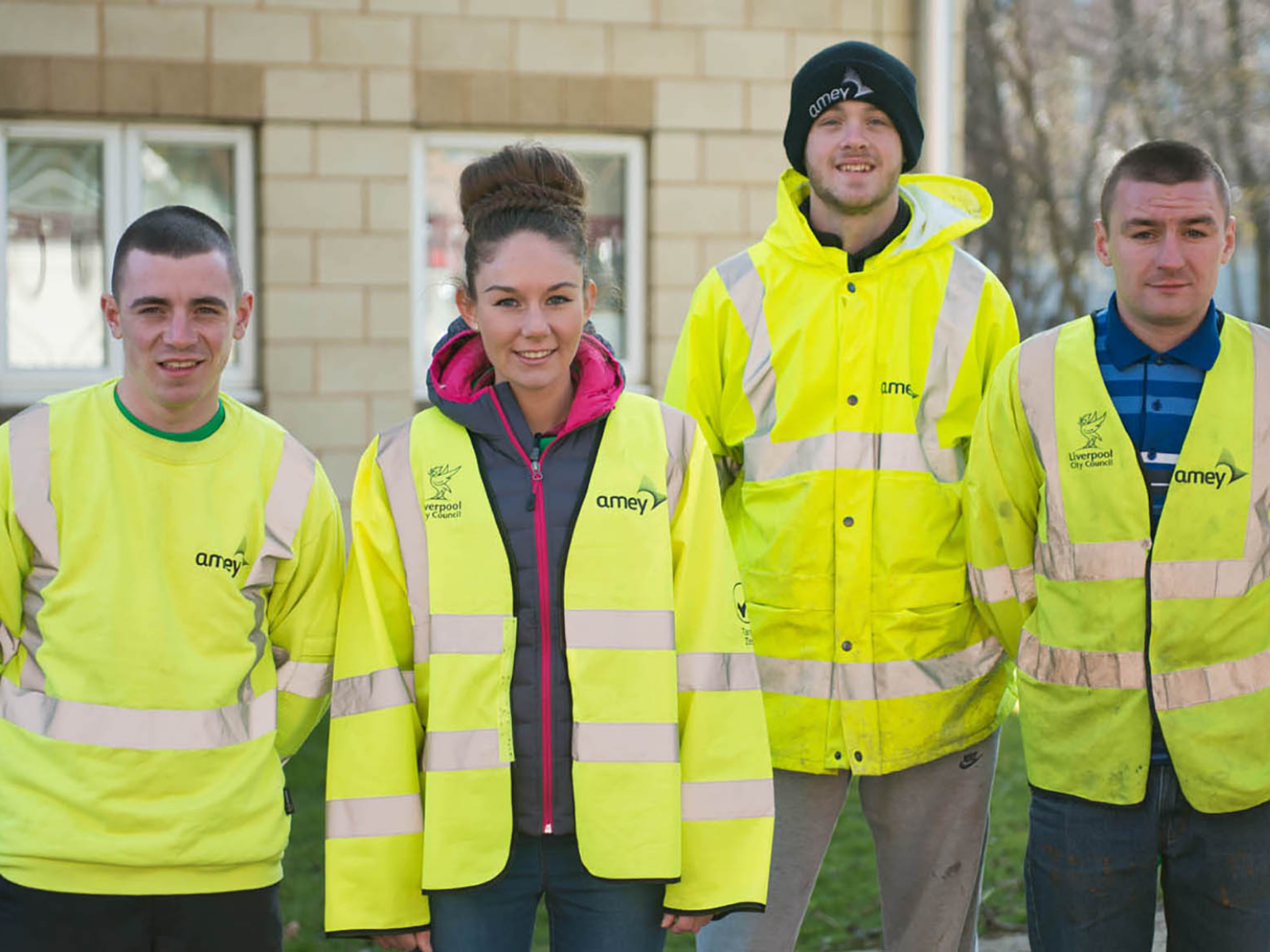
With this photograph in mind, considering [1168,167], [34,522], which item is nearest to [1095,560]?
[1168,167]

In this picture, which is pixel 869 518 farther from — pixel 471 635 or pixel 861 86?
pixel 471 635

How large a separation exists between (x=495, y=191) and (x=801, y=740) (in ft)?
4.97

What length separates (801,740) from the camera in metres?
3.72

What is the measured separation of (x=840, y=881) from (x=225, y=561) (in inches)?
139

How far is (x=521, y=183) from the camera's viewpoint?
3.15m

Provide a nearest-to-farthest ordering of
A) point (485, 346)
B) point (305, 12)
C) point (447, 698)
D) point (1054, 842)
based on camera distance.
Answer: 1. point (447, 698)
2. point (485, 346)
3. point (1054, 842)
4. point (305, 12)

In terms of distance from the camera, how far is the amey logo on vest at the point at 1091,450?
10.8ft

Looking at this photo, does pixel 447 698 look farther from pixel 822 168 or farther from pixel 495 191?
pixel 822 168

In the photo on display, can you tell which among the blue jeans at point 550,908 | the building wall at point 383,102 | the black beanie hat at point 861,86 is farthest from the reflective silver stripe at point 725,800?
the building wall at point 383,102

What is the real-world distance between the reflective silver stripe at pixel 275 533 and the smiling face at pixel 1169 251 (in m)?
1.84

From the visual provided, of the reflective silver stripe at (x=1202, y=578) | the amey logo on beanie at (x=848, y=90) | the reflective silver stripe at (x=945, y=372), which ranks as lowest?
the reflective silver stripe at (x=1202, y=578)

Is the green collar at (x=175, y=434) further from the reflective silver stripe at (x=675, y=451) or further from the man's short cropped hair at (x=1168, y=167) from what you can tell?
the man's short cropped hair at (x=1168, y=167)

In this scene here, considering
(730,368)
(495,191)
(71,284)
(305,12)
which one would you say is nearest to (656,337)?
(305,12)

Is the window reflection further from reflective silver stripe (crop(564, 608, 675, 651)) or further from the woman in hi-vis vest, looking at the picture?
reflective silver stripe (crop(564, 608, 675, 651))
